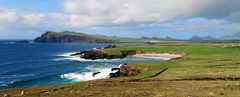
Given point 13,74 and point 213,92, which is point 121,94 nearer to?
point 213,92

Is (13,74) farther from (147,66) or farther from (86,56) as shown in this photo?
(86,56)

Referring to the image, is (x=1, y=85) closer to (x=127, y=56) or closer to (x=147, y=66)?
(x=147, y=66)

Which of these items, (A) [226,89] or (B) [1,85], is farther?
(B) [1,85]

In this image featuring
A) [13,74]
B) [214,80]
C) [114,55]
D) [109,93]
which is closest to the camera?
[109,93]

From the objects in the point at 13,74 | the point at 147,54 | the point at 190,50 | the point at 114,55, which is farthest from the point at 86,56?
the point at 13,74

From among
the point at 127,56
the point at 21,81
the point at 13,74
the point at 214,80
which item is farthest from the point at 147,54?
the point at 214,80

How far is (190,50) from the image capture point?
18950 centimetres

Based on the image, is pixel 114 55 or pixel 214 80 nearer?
pixel 214 80

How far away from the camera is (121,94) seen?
139ft

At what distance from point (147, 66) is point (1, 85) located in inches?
1498

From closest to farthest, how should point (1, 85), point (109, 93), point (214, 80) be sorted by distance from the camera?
point (109, 93) → point (214, 80) → point (1, 85)

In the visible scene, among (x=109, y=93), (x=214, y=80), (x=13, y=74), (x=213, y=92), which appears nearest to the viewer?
(x=213, y=92)

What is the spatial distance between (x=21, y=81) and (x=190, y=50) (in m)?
110

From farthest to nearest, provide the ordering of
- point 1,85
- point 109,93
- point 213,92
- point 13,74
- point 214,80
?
point 13,74
point 1,85
point 214,80
point 109,93
point 213,92
